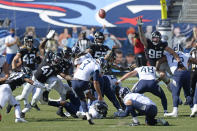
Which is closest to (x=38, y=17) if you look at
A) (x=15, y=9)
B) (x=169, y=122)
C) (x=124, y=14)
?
(x=15, y=9)

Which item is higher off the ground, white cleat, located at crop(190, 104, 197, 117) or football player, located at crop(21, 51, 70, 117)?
football player, located at crop(21, 51, 70, 117)

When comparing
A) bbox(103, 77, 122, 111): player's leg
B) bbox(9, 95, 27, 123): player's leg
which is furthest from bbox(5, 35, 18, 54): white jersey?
bbox(9, 95, 27, 123): player's leg

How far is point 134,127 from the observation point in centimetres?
1020

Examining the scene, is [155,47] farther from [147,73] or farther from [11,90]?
[11,90]

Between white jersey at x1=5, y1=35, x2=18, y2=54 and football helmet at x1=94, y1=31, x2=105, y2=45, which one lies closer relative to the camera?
football helmet at x1=94, y1=31, x2=105, y2=45

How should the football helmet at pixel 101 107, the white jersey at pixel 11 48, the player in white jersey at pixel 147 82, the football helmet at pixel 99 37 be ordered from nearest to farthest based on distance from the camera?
the football helmet at pixel 101 107, the player in white jersey at pixel 147 82, the football helmet at pixel 99 37, the white jersey at pixel 11 48

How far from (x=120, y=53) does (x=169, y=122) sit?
1233cm

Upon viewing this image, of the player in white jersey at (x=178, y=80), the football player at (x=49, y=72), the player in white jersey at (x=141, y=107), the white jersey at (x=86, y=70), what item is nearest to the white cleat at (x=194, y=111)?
the player in white jersey at (x=178, y=80)

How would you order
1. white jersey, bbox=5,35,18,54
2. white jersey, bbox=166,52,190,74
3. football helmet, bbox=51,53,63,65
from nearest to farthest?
Answer: football helmet, bbox=51,53,63,65
white jersey, bbox=166,52,190,74
white jersey, bbox=5,35,18,54

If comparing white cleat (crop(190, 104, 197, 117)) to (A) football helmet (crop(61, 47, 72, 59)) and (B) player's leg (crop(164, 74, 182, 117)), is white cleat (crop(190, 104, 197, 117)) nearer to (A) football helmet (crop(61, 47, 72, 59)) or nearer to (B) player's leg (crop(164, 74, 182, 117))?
(B) player's leg (crop(164, 74, 182, 117))

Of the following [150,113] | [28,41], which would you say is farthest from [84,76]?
[28,41]

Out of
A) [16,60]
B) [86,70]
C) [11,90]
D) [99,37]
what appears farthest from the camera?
[16,60]

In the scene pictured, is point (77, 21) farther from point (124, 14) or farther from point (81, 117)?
point (81, 117)

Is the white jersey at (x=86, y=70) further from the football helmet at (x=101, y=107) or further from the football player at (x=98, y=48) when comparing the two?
the football player at (x=98, y=48)
